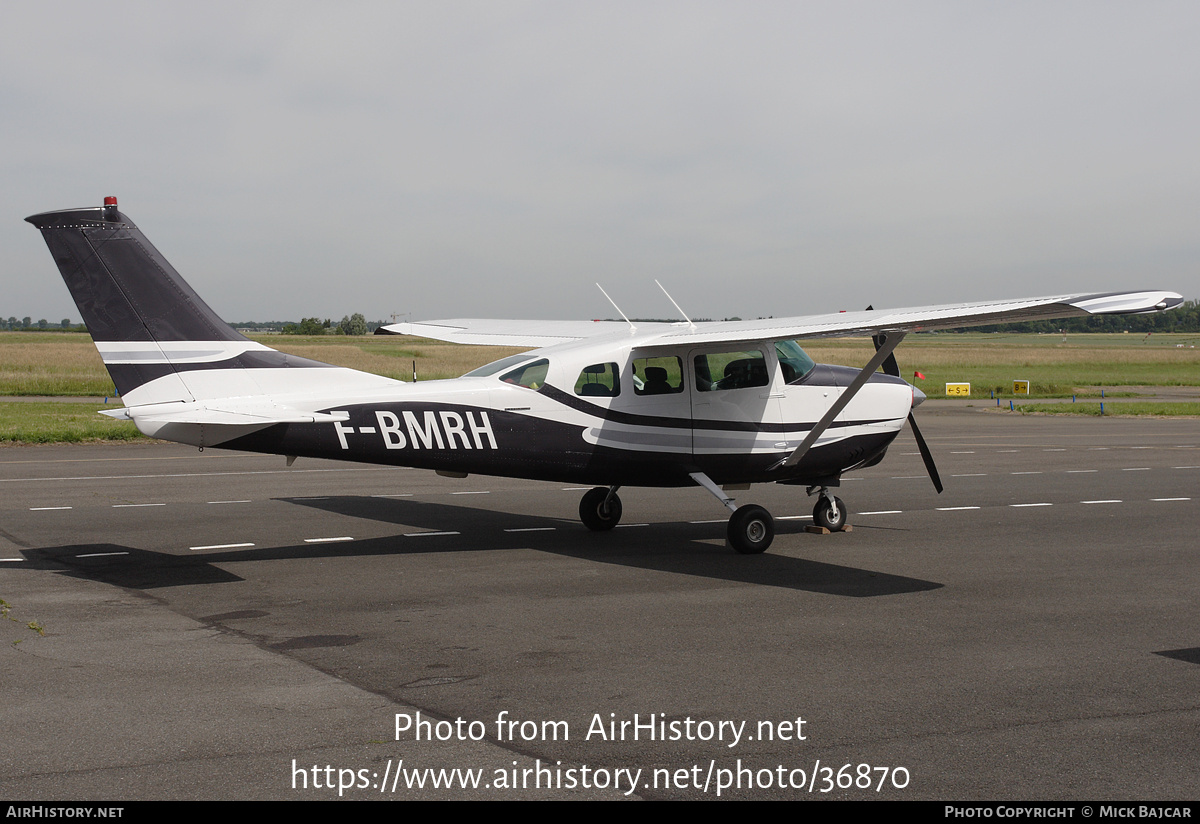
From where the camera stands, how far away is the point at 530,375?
10.7 meters

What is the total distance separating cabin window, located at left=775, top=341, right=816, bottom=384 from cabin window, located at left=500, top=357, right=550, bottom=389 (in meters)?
2.74

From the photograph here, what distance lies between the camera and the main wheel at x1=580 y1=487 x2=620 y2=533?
1231 centimetres

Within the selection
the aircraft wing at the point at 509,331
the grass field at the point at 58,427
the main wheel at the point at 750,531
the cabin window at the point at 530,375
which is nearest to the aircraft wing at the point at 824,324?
the aircraft wing at the point at 509,331

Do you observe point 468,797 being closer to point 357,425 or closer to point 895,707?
point 895,707

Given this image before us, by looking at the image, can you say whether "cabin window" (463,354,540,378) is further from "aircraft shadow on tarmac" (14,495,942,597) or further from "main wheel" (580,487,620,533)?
"main wheel" (580,487,620,533)

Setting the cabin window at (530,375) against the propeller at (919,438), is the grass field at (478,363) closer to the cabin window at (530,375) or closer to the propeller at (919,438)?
the cabin window at (530,375)

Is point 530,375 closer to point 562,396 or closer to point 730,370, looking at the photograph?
point 562,396

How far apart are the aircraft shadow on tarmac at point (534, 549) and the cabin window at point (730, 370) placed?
6.05 feet

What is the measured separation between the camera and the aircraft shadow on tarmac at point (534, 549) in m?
9.49

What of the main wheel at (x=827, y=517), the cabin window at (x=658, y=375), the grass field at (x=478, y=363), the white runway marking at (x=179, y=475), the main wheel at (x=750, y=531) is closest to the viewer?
the main wheel at (x=750, y=531)

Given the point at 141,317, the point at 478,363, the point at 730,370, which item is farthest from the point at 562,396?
the point at 478,363

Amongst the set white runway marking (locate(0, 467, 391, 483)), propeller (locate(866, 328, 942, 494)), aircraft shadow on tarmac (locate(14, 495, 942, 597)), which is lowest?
aircraft shadow on tarmac (locate(14, 495, 942, 597))

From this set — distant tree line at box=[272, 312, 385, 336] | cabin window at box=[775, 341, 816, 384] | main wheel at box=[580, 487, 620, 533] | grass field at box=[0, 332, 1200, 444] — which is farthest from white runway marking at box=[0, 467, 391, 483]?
distant tree line at box=[272, 312, 385, 336]
